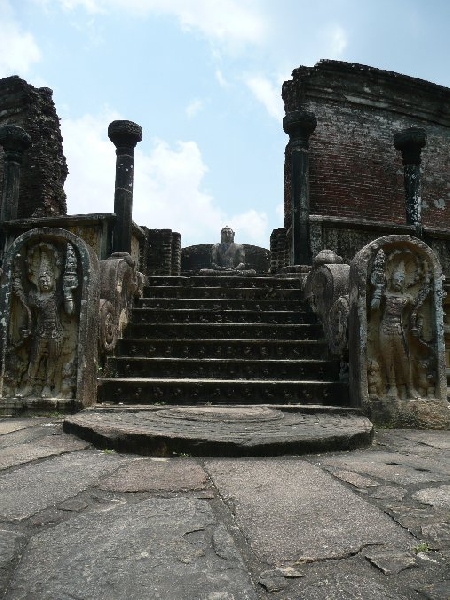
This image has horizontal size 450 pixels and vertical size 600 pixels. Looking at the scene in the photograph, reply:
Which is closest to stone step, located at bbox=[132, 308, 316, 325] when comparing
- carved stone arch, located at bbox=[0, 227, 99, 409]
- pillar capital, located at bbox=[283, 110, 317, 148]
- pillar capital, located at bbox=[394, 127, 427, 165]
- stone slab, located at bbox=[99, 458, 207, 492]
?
carved stone arch, located at bbox=[0, 227, 99, 409]

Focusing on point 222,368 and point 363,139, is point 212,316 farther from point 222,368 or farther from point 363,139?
point 363,139

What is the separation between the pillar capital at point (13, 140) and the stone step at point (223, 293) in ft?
15.7

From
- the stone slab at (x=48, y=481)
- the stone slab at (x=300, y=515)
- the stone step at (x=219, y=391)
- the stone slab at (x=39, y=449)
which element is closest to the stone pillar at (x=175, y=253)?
the stone step at (x=219, y=391)

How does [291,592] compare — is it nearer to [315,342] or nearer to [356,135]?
[315,342]

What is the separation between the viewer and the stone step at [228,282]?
6734 millimetres

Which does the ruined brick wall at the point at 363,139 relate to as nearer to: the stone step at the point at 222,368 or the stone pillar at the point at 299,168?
the stone pillar at the point at 299,168

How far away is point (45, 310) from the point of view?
4.14 metres

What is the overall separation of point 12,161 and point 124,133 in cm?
259

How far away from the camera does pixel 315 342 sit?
197 inches

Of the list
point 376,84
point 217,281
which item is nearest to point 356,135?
point 376,84

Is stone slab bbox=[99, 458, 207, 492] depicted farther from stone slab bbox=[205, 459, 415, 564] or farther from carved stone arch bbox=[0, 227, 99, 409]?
carved stone arch bbox=[0, 227, 99, 409]

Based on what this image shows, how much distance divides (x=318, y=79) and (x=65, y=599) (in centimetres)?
1438

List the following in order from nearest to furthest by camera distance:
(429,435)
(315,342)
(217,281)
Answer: (429,435) < (315,342) < (217,281)

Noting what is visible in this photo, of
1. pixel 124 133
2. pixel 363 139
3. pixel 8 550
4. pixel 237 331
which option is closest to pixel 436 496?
pixel 8 550
